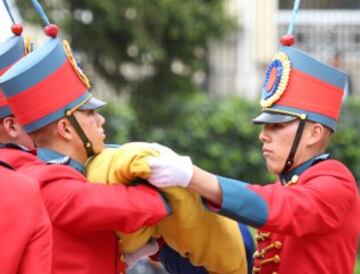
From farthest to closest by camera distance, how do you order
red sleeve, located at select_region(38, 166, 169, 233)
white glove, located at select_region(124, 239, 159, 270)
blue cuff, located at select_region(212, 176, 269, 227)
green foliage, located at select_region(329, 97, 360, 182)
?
green foliage, located at select_region(329, 97, 360, 182) < white glove, located at select_region(124, 239, 159, 270) < blue cuff, located at select_region(212, 176, 269, 227) < red sleeve, located at select_region(38, 166, 169, 233)

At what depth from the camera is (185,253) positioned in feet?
13.5

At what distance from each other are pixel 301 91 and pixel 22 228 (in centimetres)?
139

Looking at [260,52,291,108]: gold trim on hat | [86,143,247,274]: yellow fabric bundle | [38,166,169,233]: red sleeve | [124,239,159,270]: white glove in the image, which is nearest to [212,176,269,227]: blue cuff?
[86,143,247,274]: yellow fabric bundle

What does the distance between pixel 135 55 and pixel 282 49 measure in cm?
551

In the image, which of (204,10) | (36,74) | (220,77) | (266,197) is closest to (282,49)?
(266,197)

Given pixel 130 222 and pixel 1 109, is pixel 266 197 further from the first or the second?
pixel 1 109

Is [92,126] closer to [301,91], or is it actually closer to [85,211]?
[85,211]

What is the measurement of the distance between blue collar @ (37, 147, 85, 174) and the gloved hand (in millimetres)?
288

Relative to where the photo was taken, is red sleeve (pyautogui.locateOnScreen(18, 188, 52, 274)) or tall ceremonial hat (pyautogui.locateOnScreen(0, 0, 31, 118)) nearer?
red sleeve (pyautogui.locateOnScreen(18, 188, 52, 274))

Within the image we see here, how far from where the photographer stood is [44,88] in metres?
3.97

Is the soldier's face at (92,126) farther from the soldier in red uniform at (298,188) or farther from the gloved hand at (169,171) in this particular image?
the soldier in red uniform at (298,188)

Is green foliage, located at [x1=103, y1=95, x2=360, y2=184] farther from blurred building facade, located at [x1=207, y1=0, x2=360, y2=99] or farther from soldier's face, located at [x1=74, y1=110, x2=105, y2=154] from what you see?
soldier's face, located at [x1=74, y1=110, x2=105, y2=154]

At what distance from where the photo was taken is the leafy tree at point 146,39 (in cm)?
938

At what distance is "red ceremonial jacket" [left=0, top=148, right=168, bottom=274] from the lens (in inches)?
149
